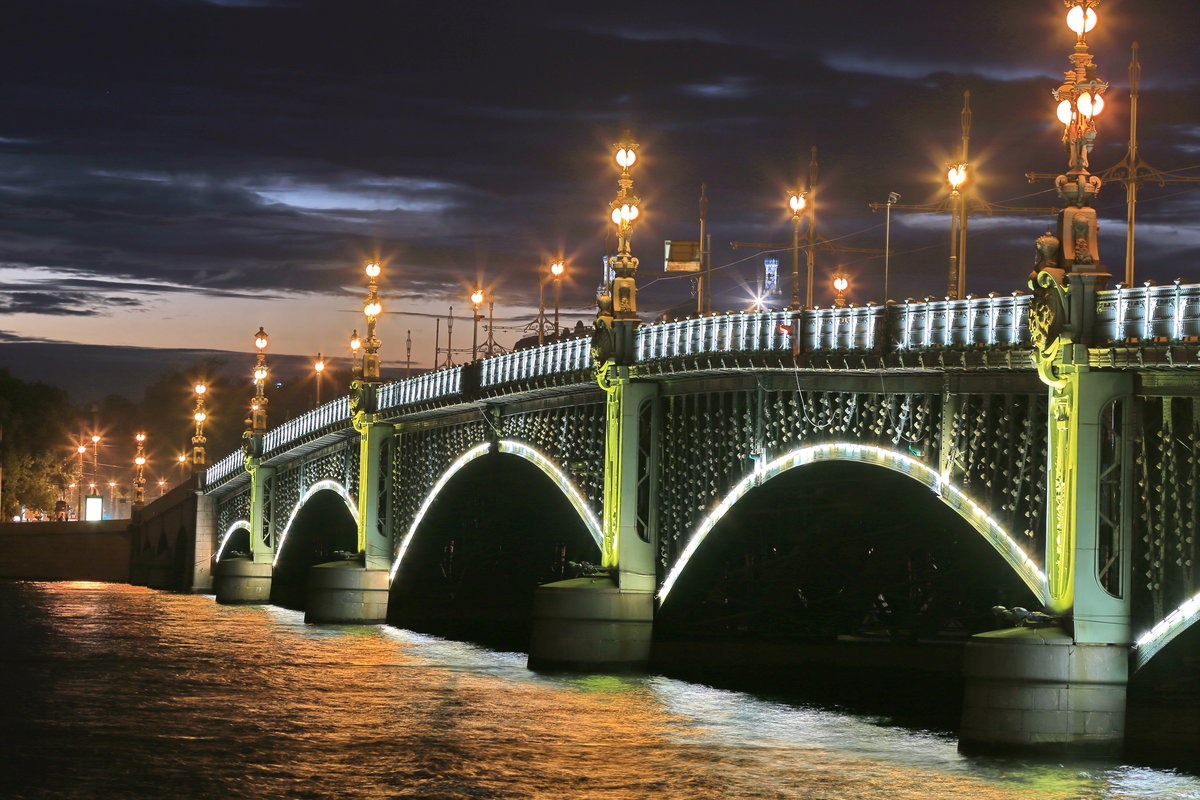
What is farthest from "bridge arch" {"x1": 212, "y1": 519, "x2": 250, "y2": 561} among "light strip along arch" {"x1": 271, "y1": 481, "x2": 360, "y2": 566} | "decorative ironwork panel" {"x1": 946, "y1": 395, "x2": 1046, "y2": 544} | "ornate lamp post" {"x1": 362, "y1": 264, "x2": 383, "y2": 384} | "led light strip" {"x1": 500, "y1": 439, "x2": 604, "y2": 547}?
"decorative ironwork panel" {"x1": 946, "y1": 395, "x2": 1046, "y2": 544}

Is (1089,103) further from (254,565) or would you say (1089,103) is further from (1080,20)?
(254,565)

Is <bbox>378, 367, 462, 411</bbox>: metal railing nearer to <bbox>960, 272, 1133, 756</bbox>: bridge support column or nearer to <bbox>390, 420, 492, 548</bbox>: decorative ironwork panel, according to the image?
<bbox>390, 420, 492, 548</bbox>: decorative ironwork panel

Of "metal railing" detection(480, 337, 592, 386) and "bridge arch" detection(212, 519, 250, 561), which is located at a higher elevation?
"metal railing" detection(480, 337, 592, 386)

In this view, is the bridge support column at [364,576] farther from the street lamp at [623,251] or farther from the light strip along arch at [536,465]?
the street lamp at [623,251]

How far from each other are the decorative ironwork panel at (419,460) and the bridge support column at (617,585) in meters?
9.90

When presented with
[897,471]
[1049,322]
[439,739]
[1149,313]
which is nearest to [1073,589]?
[1049,322]

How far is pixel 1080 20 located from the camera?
25250mm

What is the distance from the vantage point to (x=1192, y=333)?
914 inches

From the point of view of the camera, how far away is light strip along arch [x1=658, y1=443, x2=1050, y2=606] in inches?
1033

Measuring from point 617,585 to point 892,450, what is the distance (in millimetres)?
9219

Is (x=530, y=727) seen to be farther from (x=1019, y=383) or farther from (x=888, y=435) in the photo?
(x=1019, y=383)

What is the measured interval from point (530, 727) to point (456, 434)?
68.0 ft

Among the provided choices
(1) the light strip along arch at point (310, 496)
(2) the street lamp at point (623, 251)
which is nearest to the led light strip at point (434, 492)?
(1) the light strip along arch at point (310, 496)

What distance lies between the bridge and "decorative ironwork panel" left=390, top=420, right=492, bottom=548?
0.10m
